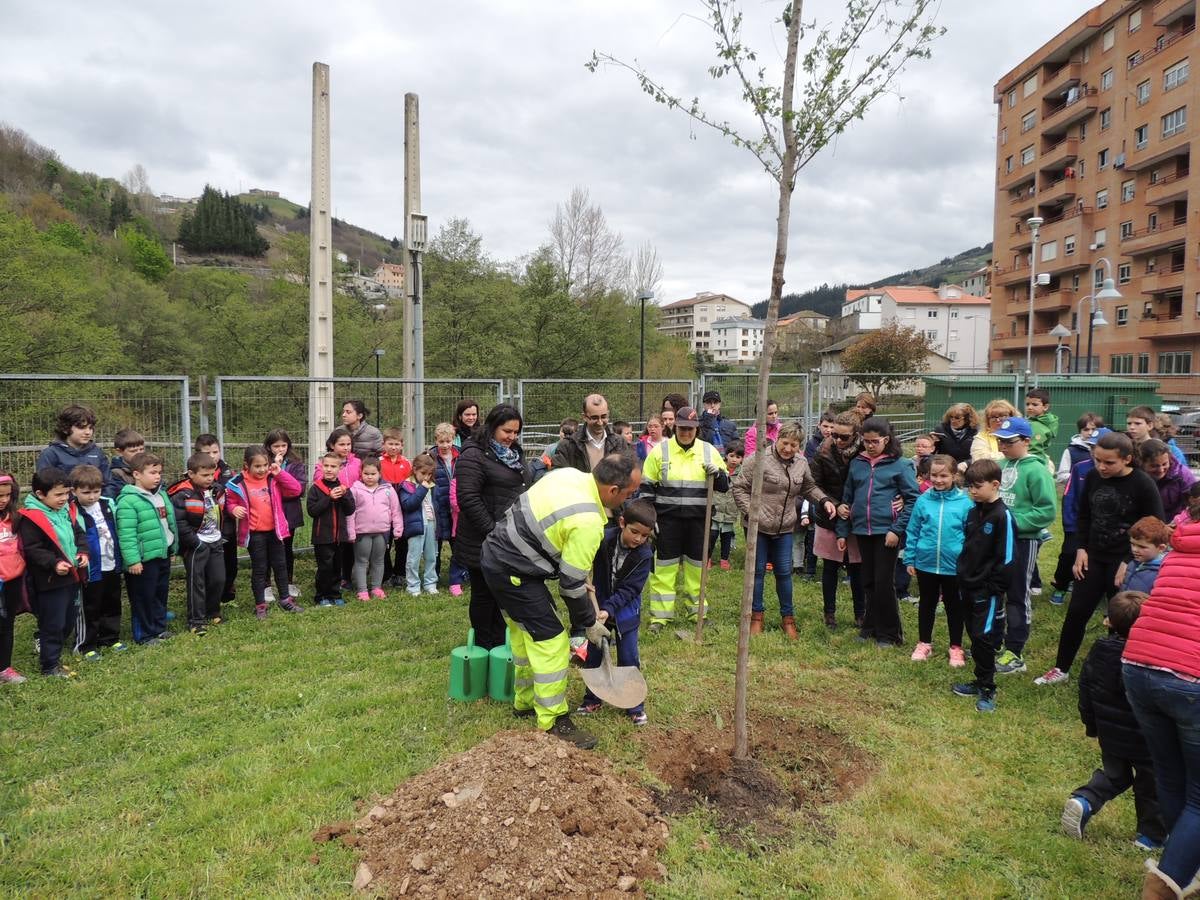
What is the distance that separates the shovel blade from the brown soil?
0.26 metres

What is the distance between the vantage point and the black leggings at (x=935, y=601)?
5.53m

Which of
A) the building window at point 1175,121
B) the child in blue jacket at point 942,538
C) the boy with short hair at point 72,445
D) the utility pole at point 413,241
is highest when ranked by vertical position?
the building window at point 1175,121

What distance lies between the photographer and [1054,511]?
5797mm

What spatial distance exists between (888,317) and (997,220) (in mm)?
34491

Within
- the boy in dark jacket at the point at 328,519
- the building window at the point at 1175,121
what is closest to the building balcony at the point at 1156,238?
the building window at the point at 1175,121

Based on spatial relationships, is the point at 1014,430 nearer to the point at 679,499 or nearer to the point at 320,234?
the point at 679,499

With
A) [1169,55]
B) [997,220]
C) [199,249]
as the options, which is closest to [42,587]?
[1169,55]

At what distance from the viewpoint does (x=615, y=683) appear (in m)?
4.77

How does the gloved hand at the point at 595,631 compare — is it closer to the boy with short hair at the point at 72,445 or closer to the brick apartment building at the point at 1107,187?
the boy with short hair at the point at 72,445

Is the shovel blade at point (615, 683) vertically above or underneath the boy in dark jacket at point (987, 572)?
underneath

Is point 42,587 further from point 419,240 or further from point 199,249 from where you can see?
point 199,249

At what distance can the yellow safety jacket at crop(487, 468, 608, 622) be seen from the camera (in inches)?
158

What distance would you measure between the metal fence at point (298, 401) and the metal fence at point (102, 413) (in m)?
0.41

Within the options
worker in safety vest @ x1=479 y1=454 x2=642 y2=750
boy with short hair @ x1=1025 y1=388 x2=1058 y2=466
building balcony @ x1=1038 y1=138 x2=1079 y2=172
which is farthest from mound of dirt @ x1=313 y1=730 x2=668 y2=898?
building balcony @ x1=1038 y1=138 x2=1079 y2=172
